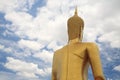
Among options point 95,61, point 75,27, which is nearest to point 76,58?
point 95,61

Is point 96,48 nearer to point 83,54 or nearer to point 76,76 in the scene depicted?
point 83,54

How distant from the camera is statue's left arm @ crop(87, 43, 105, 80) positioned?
8.78m

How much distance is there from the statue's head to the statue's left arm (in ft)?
2.54

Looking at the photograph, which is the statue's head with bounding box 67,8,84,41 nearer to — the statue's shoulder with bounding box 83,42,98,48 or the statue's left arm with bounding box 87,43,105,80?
the statue's shoulder with bounding box 83,42,98,48

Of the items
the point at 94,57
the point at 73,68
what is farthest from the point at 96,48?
Result: the point at 73,68

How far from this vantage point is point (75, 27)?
10.1 meters

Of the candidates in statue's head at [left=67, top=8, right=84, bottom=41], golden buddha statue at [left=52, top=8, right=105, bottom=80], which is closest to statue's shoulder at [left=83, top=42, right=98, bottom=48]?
golden buddha statue at [left=52, top=8, right=105, bottom=80]

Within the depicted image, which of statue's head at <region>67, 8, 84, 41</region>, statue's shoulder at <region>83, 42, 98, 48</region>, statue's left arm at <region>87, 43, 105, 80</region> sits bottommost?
statue's left arm at <region>87, 43, 105, 80</region>

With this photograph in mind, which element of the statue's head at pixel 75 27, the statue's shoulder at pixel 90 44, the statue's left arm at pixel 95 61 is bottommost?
the statue's left arm at pixel 95 61

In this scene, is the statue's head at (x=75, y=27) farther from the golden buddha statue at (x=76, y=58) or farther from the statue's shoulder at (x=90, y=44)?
the statue's shoulder at (x=90, y=44)

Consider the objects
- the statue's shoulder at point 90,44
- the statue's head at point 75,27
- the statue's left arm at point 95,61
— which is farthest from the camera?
the statue's head at point 75,27

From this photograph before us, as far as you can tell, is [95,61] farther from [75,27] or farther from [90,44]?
[75,27]

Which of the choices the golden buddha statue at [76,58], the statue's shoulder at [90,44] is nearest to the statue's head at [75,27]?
the golden buddha statue at [76,58]

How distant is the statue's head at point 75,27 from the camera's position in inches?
394
